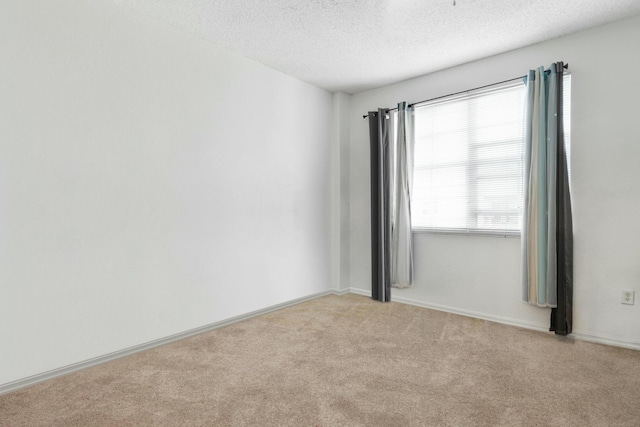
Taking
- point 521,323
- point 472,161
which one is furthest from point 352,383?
point 472,161

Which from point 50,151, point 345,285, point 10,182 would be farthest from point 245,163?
point 345,285

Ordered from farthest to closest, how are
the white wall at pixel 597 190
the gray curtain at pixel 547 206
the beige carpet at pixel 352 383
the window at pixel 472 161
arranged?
the window at pixel 472 161
the gray curtain at pixel 547 206
the white wall at pixel 597 190
the beige carpet at pixel 352 383

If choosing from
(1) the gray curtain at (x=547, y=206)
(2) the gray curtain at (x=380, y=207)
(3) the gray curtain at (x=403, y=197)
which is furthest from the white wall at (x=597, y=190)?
(2) the gray curtain at (x=380, y=207)

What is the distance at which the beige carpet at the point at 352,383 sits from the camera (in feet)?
5.84

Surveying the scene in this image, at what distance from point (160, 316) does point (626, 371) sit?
327 cm

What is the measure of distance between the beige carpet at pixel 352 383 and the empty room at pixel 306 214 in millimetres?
17

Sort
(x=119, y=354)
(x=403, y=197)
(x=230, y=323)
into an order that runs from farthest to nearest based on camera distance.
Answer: (x=403, y=197)
(x=230, y=323)
(x=119, y=354)

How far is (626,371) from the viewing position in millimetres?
2273

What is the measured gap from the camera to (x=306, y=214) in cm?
406

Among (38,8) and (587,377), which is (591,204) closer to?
(587,377)

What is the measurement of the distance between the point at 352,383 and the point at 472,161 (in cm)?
242

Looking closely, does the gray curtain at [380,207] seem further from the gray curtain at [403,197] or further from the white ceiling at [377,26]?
the white ceiling at [377,26]

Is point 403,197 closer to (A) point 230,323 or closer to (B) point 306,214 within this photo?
(B) point 306,214

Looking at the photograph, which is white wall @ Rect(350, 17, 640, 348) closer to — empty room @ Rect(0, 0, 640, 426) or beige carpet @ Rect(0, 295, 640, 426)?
empty room @ Rect(0, 0, 640, 426)
